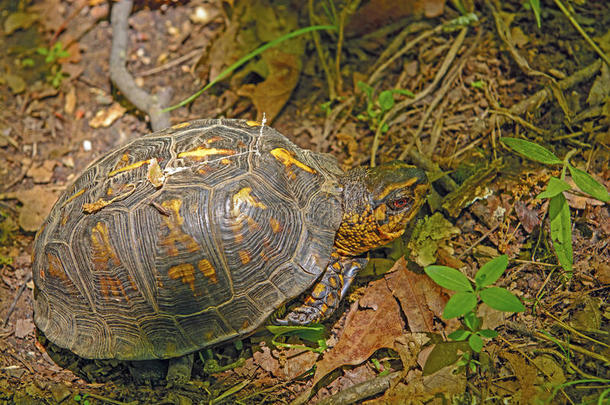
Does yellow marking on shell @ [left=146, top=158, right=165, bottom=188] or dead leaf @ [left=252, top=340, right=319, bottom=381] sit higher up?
yellow marking on shell @ [left=146, top=158, right=165, bottom=188]

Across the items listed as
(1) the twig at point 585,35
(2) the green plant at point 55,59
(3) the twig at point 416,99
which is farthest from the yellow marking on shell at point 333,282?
(2) the green plant at point 55,59

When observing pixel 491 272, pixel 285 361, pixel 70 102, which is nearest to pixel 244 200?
pixel 285 361

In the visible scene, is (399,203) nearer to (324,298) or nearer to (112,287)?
(324,298)

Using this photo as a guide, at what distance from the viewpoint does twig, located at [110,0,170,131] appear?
459cm

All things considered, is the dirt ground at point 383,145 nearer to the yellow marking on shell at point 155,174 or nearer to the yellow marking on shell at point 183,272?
the yellow marking on shell at point 183,272

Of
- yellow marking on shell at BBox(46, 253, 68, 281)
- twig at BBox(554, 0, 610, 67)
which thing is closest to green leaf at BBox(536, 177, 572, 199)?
twig at BBox(554, 0, 610, 67)

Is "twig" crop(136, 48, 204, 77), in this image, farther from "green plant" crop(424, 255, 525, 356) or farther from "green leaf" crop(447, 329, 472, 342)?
"green leaf" crop(447, 329, 472, 342)

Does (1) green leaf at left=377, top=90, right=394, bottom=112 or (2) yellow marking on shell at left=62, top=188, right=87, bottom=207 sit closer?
(2) yellow marking on shell at left=62, top=188, right=87, bottom=207

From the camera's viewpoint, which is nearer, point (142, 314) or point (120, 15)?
point (142, 314)

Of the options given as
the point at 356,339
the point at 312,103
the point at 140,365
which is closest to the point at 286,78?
the point at 312,103

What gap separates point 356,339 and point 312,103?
2.24m

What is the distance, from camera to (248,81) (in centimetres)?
473

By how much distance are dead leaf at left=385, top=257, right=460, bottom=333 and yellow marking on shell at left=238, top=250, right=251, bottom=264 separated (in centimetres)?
111

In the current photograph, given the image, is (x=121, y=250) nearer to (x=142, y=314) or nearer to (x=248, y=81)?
(x=142, y=314)
